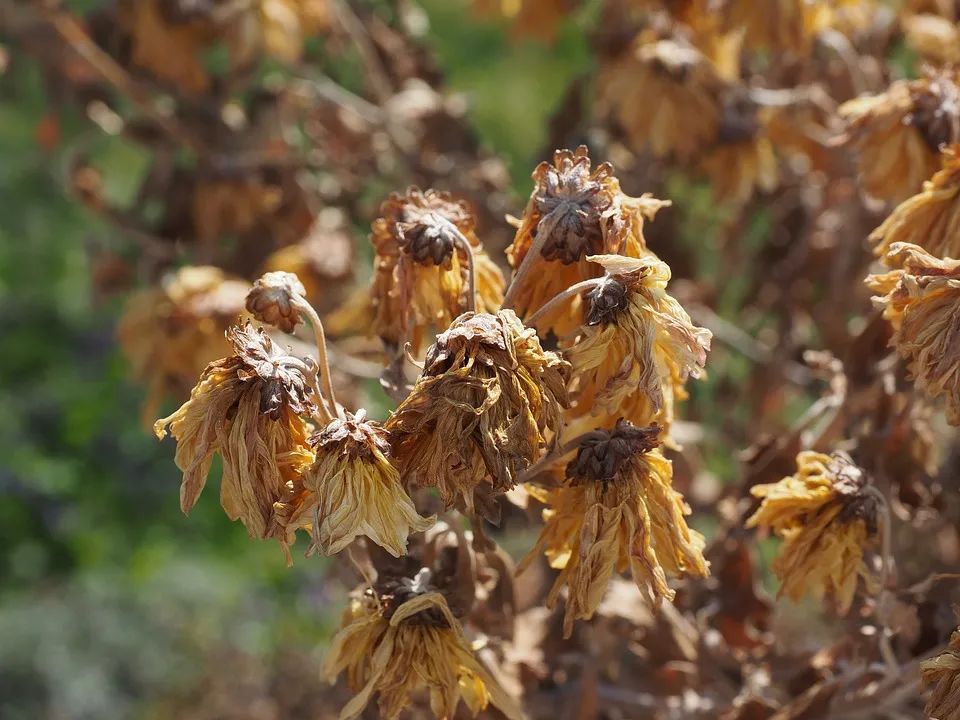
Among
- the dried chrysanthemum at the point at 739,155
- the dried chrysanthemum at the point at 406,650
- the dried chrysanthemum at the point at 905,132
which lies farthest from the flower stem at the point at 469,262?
the dried chrysanthemum at the point at 739,155

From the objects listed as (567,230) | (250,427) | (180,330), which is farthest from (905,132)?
(180,330)

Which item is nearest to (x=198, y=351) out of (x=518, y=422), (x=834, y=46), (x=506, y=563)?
(x=506, y=563)

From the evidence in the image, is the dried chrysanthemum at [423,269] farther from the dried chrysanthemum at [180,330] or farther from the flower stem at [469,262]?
the dried chrysanthemum at [180,330]

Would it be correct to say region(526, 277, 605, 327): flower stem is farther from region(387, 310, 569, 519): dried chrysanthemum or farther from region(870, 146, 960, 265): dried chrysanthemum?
region(870, 146, 960, 265): dried chrysanthemum

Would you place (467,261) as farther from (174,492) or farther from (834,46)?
(174,492)

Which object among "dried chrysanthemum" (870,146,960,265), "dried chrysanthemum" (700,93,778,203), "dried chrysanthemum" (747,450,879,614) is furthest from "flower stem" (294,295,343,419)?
"dried chrysanthemum" (700,93,778,203)
